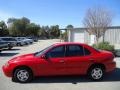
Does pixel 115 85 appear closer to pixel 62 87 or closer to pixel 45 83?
pixel 62 87

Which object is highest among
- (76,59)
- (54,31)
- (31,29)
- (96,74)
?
(31,29)

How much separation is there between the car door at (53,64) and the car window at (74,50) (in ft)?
0.82

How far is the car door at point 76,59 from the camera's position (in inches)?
384

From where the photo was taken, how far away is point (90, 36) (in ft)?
143

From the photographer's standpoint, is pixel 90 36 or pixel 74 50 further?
pixel 90 36

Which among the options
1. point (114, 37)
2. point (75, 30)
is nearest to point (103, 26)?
point (114, 37)

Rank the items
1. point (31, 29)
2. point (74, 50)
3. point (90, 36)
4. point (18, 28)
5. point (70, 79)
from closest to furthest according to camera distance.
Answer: point (74, 50) < point (70, 79) < point (90, 36) < point (18, 28) < point (31, 29)

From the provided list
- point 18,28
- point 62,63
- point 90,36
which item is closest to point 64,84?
point 62,63

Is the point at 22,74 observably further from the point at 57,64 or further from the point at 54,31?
the point at 54,31

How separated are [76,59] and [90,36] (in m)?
34.1

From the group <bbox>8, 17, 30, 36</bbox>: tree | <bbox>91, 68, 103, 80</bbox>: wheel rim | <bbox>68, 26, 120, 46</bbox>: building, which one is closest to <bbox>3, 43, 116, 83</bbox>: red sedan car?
<bbox>91, 68, 103, 80</bbox>: wheel rim

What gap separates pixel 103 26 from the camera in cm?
3194

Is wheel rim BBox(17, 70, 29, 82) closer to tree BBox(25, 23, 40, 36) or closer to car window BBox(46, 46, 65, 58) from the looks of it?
car window BBox(46, 46, 65, 58)

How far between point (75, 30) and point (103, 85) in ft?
119
